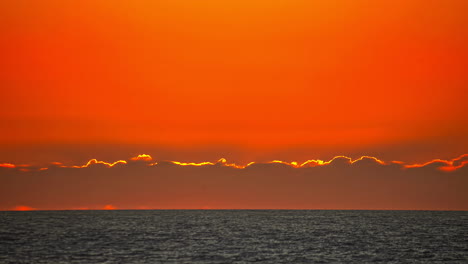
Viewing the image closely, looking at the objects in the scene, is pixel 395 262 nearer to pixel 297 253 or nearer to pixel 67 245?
pixel 297 253

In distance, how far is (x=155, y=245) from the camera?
10950cm

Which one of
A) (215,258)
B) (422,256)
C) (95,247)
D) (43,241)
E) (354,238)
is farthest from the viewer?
(354,238)

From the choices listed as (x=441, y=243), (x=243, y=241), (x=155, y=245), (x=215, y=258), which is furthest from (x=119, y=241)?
(x=441, y=243)

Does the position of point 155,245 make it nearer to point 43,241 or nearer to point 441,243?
point 43,241

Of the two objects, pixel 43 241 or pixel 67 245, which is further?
pixel 43 241

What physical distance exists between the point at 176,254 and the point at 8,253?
22.9 meters

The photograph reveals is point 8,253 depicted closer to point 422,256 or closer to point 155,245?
point 155,245

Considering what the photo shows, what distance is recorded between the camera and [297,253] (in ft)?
322

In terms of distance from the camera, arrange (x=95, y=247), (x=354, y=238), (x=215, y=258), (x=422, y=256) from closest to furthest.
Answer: (x=215, y=258), (x=422, y=256), (x=95, y=247), (x=354, y=238)

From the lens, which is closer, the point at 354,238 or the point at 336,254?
the point at 336,254

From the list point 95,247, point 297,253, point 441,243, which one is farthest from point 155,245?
point 441,243

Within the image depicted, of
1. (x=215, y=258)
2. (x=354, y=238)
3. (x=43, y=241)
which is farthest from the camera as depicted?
(x=354, y=238)

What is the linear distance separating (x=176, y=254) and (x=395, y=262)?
96.6 ft

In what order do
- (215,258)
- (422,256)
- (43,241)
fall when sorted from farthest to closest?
(43,241), (422,256), (215,258)
